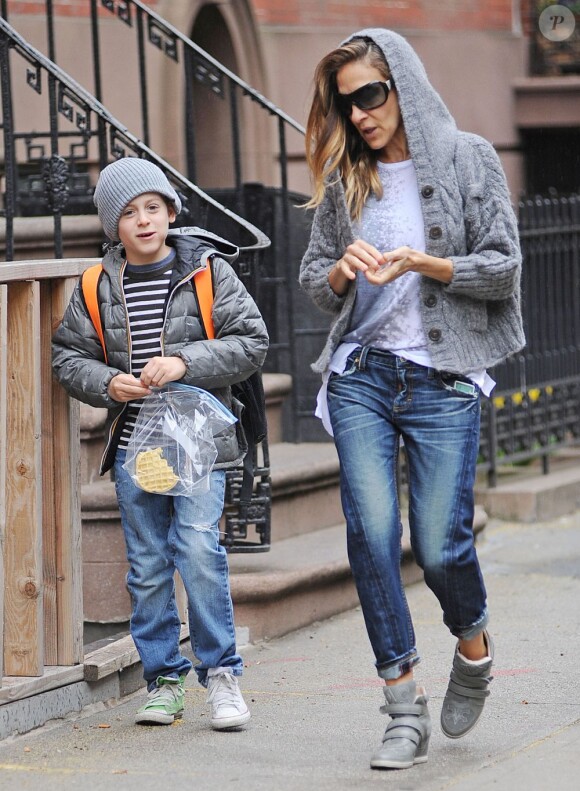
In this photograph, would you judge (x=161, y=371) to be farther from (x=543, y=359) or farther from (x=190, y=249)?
(x=543, y=359)

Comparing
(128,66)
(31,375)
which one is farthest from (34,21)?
(31,375)

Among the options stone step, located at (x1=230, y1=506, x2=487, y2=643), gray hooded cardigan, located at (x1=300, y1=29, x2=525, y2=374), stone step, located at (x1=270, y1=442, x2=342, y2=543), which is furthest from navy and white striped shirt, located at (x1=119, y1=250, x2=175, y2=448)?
stone step, located at (x1=270, y1=442, x2=342, y2=543)

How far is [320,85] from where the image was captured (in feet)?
12.9

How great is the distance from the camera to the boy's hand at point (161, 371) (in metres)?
4.08

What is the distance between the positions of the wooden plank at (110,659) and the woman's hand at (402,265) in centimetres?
166

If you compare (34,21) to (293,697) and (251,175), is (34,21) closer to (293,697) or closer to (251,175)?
(251,175)

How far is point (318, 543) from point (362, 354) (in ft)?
7.91

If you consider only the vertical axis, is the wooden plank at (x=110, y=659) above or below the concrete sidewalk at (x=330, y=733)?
above

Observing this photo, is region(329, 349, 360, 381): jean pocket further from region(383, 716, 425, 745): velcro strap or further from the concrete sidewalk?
the concrete sidewalk

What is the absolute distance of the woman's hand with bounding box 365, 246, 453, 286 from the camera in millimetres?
→ 3682

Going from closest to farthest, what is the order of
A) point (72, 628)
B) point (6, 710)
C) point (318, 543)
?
point (6, 710) → point (72, 628) → point (318, 543)

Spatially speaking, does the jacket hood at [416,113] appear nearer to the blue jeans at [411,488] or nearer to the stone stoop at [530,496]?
the blue jeans at [411,488]

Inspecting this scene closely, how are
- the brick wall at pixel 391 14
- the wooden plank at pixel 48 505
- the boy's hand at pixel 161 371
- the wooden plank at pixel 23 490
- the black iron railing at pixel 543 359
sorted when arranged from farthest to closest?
the brick wall at pixel 391 14 < the black iron railing at pixel 543 359 < the wooden plank at pixel 48 505 < the wooden plank at pixel 23 490 < the boy's hand at pixel 161 371

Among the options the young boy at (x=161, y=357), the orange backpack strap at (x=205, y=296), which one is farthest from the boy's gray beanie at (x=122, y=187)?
the orange backpack strap at (x=205, y=296)
